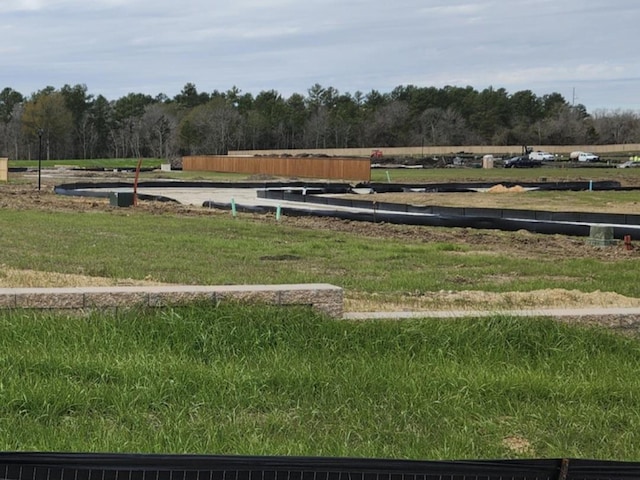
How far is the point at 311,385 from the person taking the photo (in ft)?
18.7

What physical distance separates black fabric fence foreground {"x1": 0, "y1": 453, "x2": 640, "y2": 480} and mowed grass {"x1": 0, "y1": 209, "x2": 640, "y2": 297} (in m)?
7.44

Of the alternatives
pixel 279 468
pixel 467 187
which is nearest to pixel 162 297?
pixel 279 468

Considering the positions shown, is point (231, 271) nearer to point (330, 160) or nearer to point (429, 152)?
point (330, 160)

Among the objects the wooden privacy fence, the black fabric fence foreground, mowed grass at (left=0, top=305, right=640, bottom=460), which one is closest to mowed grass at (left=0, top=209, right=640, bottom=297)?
mowed grass at (left=0, top=305, right=640, bottom=460)

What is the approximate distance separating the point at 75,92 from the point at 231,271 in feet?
430

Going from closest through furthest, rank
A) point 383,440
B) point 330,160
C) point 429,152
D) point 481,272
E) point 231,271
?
point 383,440 < point 231,271 < point 481,272 < point 330,160 < point 429,152

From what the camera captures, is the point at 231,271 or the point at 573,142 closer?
the point at 231,271

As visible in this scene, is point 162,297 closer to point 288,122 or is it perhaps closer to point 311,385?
point 311,385

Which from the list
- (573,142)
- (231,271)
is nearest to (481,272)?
(231,271)

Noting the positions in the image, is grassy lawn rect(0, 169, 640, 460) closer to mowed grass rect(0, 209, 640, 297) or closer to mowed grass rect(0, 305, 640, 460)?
mowed grass rect(0, 305, 640, 460)

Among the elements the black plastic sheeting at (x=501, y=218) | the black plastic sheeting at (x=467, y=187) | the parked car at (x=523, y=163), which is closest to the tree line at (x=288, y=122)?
the parked car at (x=523, y=163)

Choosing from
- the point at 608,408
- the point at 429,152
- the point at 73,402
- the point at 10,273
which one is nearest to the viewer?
the point at 73,402

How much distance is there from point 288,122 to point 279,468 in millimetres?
134844

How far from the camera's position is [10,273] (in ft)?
32.9
